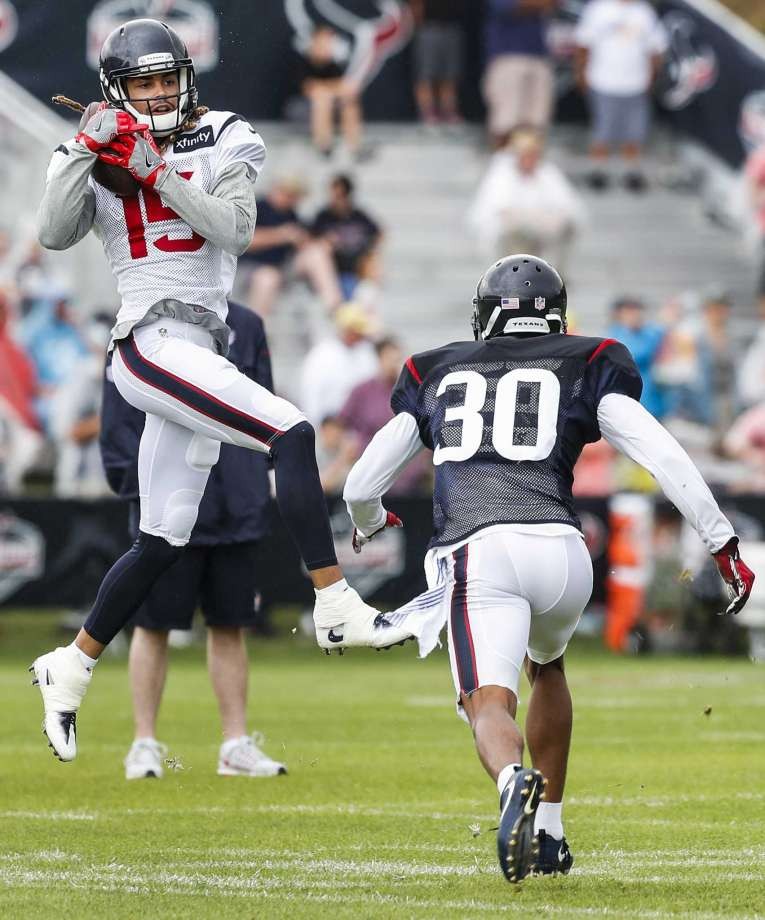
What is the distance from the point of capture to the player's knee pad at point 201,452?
5.78 meters

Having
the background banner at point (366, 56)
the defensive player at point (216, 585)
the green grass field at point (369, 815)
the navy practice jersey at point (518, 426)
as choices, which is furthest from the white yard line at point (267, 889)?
the background banner at point (366, 56)

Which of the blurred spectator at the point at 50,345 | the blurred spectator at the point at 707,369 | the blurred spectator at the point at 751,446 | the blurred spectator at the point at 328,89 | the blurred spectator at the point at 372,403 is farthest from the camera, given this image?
the blurred spectator at the point at 328,89

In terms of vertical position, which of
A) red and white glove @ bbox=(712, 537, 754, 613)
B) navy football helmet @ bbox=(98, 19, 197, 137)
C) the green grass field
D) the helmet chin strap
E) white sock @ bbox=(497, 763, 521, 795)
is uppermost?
navy football helmet @ bbox=(98, 19, 197, 137)

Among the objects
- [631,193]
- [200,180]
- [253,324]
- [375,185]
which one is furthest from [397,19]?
[200,180]

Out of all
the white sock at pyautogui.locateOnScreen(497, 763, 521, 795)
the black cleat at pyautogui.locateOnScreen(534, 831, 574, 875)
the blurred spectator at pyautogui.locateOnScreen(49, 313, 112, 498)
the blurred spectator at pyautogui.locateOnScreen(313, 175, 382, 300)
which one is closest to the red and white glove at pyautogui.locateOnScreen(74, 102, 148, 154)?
the white sock at pyautogui.locateOnScreen(497, 763, 521, 795)

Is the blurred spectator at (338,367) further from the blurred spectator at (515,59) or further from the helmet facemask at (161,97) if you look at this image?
the helmet facemask at (161,97)

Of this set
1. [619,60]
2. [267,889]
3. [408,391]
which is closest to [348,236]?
[619,60]

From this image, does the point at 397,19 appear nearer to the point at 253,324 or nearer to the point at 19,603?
the point at 19,603

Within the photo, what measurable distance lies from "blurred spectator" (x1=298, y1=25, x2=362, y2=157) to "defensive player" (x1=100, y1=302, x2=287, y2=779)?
1065cm

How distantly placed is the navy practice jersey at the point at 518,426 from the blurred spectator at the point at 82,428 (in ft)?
29.6

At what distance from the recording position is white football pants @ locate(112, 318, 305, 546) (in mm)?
5492

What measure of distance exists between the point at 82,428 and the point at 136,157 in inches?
338

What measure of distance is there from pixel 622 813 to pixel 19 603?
7265 mm

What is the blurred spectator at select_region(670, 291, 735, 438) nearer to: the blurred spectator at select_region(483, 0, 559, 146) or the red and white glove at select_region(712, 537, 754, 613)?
the blurred spectator at select_region(483, 0, 559, 146)
